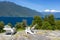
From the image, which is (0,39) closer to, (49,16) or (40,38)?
(40,38)

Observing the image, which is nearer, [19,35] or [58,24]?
[19,35]

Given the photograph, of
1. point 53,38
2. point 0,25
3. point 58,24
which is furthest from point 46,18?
point 53,38

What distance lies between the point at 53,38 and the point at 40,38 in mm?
602

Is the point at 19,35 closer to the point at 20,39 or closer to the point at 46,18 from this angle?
the point at 20,39

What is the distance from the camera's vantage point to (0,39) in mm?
5992

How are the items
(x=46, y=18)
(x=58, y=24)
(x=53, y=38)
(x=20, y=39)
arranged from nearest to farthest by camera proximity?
(x=20, y=39) → (x=53, y=38) → (x=58, y=24) → (x=46, y=18)

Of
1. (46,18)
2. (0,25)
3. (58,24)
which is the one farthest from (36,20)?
(0,25)

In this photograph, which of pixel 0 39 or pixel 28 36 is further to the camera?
pixel 0 39

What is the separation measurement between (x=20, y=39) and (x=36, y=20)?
86.5ft

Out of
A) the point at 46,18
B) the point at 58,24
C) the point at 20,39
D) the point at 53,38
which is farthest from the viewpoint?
the point at 46,18

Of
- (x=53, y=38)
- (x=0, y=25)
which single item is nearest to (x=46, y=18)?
(x=0, y=25)

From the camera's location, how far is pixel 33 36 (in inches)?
215

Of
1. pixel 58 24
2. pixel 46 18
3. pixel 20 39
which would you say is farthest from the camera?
pixel 46 18

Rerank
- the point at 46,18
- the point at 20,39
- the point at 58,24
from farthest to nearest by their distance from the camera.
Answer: the point at 46,18 → the point at 58,24 → the point at 20,39
